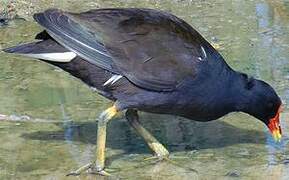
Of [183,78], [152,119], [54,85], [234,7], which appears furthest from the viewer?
[234,7]

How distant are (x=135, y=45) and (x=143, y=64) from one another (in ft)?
0.45

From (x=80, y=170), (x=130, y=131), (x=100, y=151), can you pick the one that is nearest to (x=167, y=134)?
(x=130, y=131)

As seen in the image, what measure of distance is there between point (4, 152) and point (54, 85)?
1289 millimetres

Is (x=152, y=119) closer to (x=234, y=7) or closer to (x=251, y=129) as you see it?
(x=251, y=129)

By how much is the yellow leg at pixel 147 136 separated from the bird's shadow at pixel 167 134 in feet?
0.38

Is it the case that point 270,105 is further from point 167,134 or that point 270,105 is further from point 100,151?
point 100,151

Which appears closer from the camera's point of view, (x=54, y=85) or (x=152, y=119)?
(x=152, y=119)

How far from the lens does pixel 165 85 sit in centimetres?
555

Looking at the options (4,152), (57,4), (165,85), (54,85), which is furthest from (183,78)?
(57,4)

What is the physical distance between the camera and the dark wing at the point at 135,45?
5.56 meters

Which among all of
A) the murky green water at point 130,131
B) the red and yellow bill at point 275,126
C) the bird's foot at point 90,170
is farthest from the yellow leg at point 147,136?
the red and yellow bill at point 275,126

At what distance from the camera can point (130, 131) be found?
6.37m

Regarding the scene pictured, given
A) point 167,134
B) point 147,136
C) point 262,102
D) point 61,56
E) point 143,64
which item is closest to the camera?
point 143,64

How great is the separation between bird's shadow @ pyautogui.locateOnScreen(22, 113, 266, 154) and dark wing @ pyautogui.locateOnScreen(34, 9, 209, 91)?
2.27 ft
